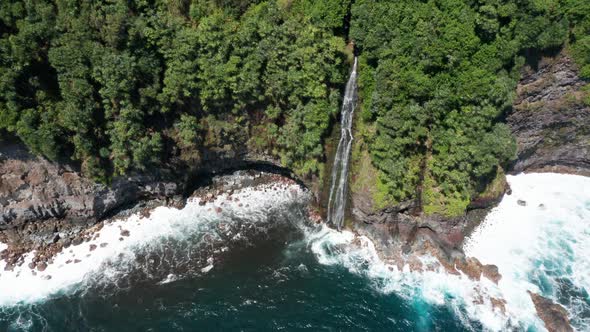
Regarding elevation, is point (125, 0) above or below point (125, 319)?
above

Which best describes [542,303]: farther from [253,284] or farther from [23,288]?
[23,288]

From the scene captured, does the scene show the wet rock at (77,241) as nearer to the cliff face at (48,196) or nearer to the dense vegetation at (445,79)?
the cliff face at (48,196)

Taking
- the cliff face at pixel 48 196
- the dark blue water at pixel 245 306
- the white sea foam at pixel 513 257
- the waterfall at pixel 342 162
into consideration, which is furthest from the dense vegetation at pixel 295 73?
the dark blue water at pixel 245 306

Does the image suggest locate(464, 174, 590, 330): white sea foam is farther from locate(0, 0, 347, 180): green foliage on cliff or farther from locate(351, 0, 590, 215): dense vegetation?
locate(0, 0, 347, 180): green foliage on cliff

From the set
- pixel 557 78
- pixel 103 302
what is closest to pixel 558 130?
pixel 557 78

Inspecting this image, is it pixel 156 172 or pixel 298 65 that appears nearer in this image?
pixel 298 65

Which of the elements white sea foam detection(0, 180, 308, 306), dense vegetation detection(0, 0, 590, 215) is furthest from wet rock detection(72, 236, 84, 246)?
dense vegetation detection(0, 0, 590, 215)
